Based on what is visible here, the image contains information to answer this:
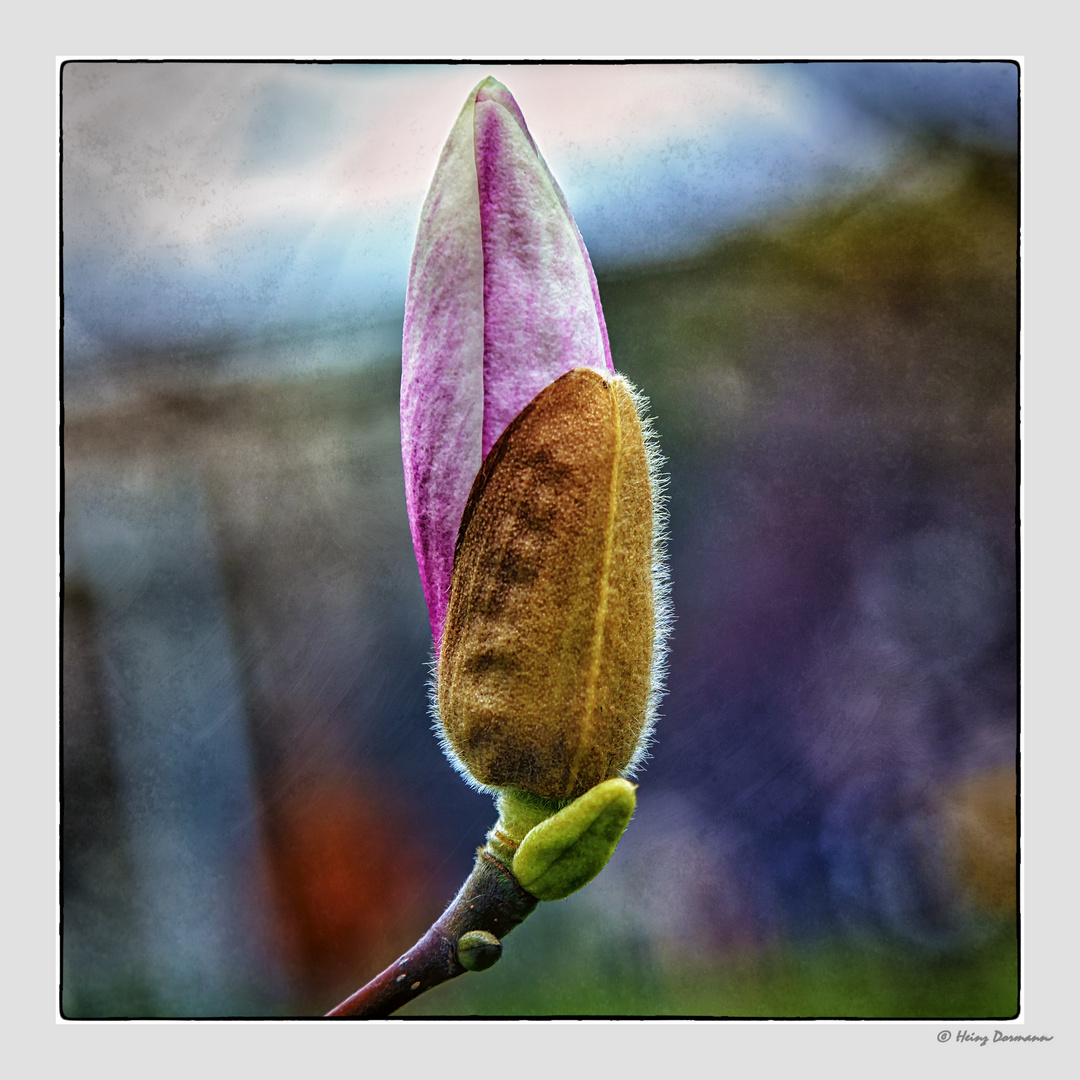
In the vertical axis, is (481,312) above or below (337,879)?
above

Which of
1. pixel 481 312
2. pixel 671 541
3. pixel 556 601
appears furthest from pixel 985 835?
pixel 481 312

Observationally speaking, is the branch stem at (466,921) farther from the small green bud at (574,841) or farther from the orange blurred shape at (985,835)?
the orange blurred shape at (985,835)

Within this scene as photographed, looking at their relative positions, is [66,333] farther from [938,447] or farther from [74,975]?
[938,447]

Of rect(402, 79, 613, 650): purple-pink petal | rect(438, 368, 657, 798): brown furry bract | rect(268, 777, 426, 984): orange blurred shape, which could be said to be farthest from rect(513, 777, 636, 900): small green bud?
rect(268, 777, 426, 984): orange blurred shape

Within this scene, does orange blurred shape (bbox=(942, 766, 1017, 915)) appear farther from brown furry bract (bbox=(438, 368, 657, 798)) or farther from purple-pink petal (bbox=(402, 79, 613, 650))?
purple-pink petal (bbox=(402, 79, 613, 650))

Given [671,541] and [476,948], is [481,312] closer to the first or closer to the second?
[671,541]
